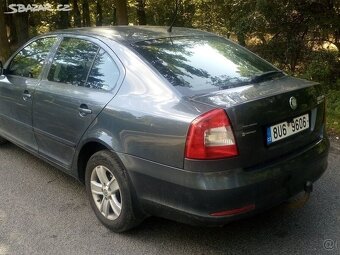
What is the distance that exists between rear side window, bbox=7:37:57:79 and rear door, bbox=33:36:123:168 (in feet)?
0.81

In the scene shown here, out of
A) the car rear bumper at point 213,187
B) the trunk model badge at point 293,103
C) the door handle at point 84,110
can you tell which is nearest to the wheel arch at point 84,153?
the door handle at point 84,110

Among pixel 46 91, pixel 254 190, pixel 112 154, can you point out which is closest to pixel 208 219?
pixel 254 190

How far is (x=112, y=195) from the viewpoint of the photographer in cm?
341

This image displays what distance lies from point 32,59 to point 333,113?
433cm

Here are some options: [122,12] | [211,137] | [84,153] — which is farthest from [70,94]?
[122,12]

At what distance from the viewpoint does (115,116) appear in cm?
322

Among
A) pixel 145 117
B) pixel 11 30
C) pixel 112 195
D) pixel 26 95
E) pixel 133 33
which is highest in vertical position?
pixel 133 33

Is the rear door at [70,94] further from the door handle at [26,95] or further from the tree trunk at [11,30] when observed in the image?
the tree trunk at [11,30]

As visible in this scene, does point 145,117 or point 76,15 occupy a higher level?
point 145,117

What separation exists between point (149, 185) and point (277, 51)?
6.30 meters

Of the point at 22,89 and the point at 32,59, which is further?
the point at 32,59

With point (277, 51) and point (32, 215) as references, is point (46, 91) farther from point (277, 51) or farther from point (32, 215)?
point (277, 51)

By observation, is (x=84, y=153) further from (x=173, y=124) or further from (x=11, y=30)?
(x=11, y=30)

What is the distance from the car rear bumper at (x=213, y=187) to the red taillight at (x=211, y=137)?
0.40 feet
